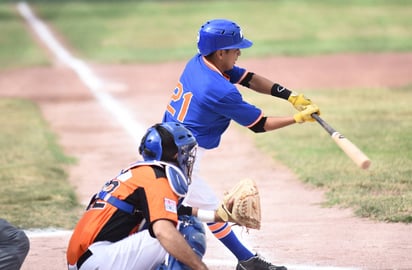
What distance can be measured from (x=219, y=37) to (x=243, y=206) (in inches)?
56.4

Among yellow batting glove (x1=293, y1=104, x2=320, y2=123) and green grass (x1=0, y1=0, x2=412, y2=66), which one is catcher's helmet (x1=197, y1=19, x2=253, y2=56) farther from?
green grass (x1=0, y1=0, x2=412, y2=66)

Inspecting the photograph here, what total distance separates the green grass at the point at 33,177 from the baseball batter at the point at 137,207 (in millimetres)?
2949

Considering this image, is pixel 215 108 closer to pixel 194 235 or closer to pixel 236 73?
pixel 236 73

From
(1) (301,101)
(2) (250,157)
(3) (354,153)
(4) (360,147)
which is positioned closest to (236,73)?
(1) (301,101)

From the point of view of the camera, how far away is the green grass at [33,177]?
9.02 meters

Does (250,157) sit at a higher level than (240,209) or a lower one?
lower

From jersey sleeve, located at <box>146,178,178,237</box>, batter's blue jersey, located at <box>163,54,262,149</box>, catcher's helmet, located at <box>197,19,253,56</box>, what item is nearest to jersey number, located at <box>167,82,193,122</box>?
batter's blue jersey, located at <box>163,54,262,149</box>

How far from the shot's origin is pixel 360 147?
11344mm

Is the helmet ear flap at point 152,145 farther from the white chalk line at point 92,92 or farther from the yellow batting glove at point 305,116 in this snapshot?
the white chalk line at point 92,92

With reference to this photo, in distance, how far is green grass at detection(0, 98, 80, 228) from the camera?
9.02 m

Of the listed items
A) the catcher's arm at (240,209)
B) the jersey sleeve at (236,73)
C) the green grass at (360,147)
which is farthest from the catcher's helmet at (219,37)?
the green grass at (360,147)

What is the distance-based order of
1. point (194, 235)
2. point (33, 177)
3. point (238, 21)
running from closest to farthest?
1. point (194, 235)
2. point (33, 177)
3. point (238, 21)

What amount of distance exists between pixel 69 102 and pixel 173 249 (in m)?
11.3

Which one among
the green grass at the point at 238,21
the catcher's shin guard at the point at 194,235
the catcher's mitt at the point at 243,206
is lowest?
the green grass at the point at 238,21
